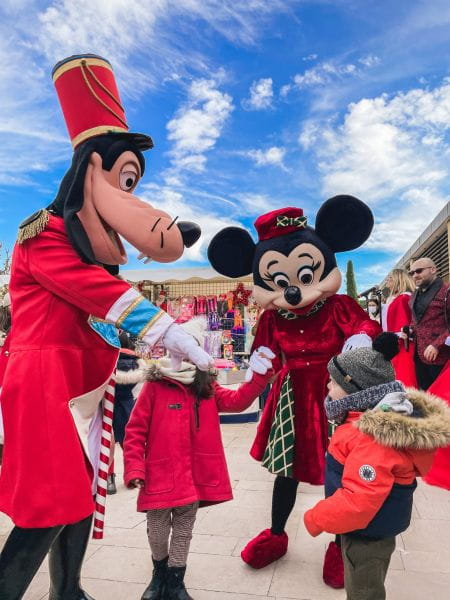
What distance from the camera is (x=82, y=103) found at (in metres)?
2.07

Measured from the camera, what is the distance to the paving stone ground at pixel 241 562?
2.47 meters

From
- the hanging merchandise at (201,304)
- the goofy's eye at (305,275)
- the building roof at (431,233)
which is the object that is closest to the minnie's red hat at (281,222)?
the goofy's eye at (305,275)

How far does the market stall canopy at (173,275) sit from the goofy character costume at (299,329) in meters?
7.59

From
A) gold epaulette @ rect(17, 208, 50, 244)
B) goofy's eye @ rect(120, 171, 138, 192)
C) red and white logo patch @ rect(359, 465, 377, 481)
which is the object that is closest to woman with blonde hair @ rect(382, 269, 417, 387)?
red and white logo patch @ rect(359, 465, 377, 481)

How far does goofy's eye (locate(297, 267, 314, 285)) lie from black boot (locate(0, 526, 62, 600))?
1.61 meters

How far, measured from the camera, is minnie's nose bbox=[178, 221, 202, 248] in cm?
221

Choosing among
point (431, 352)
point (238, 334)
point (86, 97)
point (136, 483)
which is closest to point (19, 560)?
point (136, 483)

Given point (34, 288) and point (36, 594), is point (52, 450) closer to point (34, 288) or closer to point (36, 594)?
point (34, 288)

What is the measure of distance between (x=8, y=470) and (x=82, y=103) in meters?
1.43

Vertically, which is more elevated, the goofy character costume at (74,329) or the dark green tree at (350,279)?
the dark green tree at (350,279)

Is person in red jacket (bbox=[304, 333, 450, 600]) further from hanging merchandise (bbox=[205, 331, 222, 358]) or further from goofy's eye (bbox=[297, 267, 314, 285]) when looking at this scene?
hanging merchandise (bbox=[205, 331, 222, 358])

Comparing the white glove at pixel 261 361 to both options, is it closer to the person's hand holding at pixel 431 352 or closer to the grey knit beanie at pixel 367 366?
the grey knit beanie at pixel 367 366

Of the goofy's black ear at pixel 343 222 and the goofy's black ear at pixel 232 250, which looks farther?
the goofy's black ear at pixel 232 250

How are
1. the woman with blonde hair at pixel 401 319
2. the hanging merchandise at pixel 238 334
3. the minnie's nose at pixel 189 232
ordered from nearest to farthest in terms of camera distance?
the minnie's nose at pixel 189 232, the woman with blonde hair at pixel 401 319, the hanging merchandise at pixel 238 334
